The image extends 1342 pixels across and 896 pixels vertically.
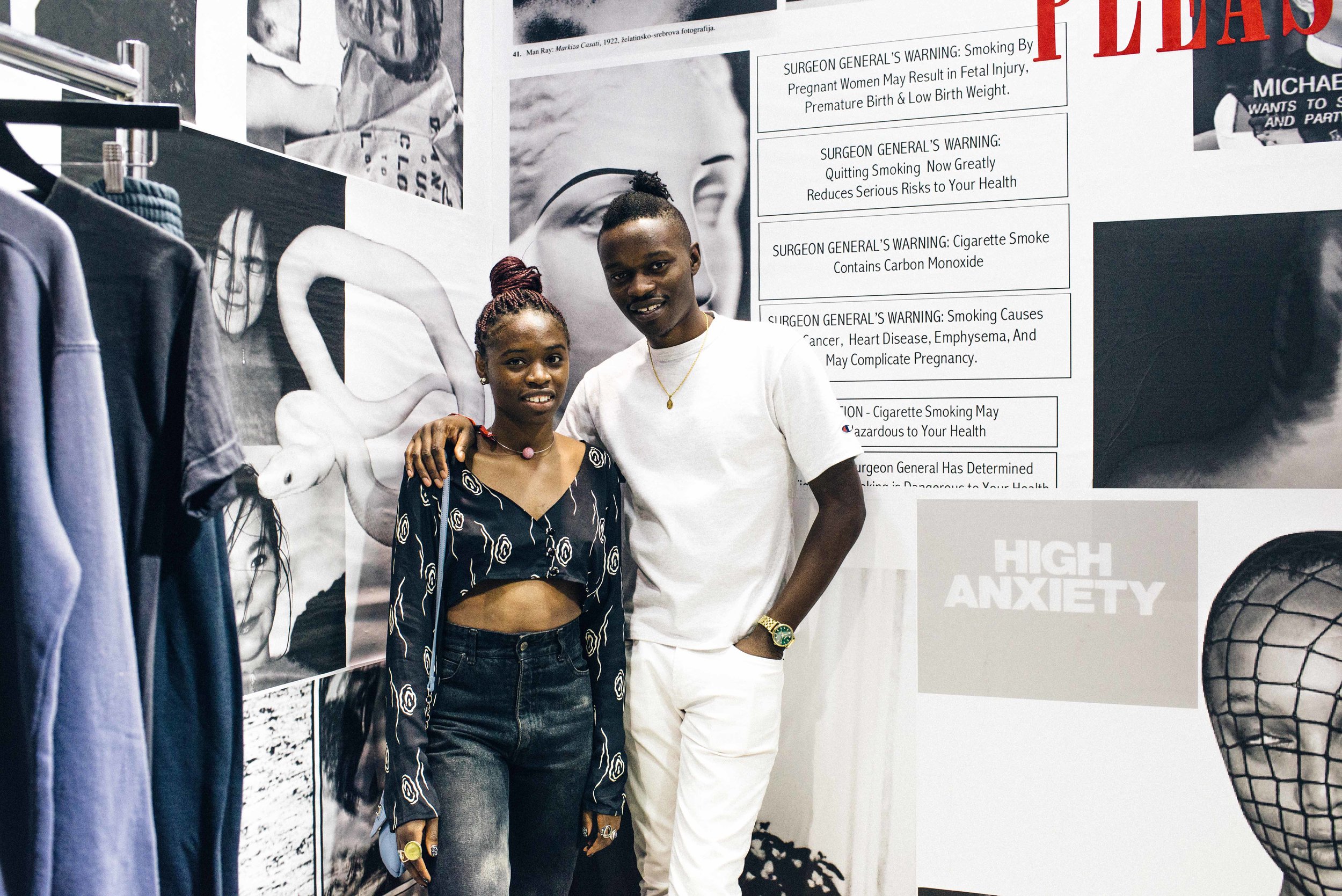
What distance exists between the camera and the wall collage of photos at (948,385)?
1.94 meters

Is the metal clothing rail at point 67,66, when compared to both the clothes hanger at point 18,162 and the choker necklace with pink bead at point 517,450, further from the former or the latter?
the choker necklace with pink bead at point 517,450

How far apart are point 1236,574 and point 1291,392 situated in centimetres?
43

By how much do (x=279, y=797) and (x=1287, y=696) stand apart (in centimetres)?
222

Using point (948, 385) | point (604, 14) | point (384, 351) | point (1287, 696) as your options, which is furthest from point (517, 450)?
point (1287, 696)

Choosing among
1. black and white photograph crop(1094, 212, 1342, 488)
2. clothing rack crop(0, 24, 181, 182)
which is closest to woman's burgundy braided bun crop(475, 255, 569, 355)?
clothing rack crop(0, 24, 181, 182)

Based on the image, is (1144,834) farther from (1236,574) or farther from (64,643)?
(64,643)

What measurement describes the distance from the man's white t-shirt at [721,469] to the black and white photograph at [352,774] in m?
0.65

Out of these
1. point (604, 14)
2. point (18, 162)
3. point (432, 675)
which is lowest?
point (432, 675)

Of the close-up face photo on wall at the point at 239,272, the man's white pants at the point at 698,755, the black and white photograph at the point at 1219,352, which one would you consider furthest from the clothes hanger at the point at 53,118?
the black and white photograph at the point at 1219,352

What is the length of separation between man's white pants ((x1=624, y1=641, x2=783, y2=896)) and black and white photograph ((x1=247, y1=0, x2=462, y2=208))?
4.36 ft

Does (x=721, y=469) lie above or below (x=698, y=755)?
above

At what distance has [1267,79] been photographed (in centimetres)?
203

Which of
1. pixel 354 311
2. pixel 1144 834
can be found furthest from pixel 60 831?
pixel 1144 834

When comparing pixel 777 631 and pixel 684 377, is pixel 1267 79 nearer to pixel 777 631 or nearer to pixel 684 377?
pixel 684 377
